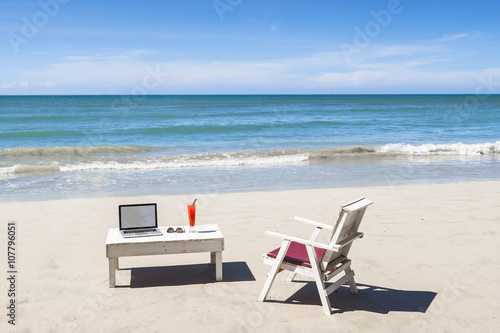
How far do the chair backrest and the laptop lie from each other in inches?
75.8

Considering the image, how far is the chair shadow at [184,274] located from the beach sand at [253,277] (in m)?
0.01

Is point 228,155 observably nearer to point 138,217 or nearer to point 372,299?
point 138,217

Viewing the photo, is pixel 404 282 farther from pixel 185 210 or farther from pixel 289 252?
pixel 185 210

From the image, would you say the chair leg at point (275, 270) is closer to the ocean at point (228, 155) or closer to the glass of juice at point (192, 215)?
the glass of juice at point (192, 215)

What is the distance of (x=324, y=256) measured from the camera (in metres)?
4.85

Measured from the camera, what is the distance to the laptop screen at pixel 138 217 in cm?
571

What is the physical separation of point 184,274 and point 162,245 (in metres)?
0.66

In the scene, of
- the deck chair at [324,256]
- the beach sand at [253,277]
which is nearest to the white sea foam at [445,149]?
the beach sand at [253,277]

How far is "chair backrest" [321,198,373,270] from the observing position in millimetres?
4645

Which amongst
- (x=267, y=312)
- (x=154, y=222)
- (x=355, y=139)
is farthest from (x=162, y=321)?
(x=355, y=139)

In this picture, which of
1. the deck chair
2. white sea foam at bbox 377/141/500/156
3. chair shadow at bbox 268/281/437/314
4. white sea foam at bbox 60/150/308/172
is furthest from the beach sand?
white sea foam at bbox 377/141/500/156

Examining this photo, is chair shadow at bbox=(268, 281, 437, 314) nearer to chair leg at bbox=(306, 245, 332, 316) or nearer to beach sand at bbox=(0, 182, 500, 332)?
beach sand at bbox=(0, 182, 500, 332)

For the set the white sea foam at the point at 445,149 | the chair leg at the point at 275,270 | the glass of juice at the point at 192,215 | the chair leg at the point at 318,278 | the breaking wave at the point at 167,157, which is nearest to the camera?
the chair leg at the point at 318,278

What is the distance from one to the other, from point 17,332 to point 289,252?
2.63 metres
